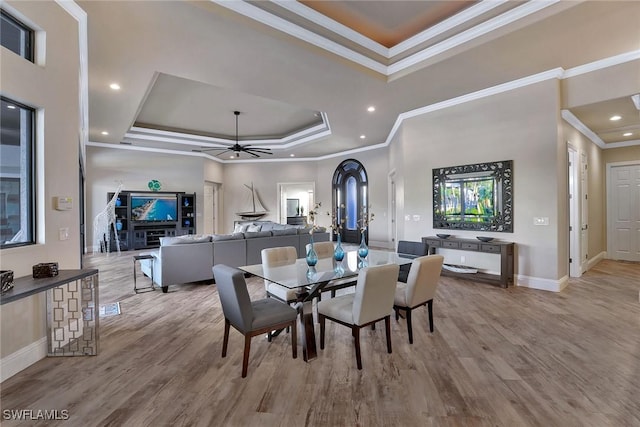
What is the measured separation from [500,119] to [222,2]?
433cm

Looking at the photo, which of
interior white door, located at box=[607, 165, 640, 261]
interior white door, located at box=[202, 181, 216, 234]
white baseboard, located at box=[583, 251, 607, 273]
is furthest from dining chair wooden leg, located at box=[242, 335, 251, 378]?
interior white door, located at box=[607, 165, 640, 261]

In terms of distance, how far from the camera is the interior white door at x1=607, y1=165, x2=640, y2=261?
251 inches

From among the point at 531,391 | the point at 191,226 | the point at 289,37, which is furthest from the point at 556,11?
the point at 191,226

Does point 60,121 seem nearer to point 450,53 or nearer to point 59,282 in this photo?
point 59,282

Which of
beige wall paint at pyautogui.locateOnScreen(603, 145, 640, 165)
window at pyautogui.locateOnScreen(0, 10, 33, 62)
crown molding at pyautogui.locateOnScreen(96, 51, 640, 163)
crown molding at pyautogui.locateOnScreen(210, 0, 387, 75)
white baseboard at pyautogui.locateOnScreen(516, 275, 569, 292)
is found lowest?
white baseboard at pyautogui.locateOnScreen(516, 275, 569, 292)

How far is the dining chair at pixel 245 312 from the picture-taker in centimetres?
218

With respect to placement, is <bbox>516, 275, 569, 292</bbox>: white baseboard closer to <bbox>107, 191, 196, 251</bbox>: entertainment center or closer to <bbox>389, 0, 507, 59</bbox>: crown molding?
<bbox>389, 0, 507, 59</bbox>: crown molding

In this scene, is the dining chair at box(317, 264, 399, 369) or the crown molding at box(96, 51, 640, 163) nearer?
the dining chair at box(317, 264, 399, 369)

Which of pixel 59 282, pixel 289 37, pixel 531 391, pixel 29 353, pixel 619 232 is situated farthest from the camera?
pixel 619 232

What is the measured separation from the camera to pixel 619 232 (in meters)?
6.59

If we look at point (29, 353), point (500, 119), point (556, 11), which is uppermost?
point (556, 11)

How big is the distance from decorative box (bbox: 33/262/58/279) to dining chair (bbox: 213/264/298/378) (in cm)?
135

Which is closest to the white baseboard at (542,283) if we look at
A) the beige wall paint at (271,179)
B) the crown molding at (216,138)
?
the crown molding at (216,138)

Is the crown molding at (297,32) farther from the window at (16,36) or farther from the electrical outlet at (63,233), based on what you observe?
the electrical outlet at (63,233)
